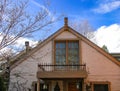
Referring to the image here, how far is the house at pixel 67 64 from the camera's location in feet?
67.9

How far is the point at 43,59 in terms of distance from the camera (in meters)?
21.4

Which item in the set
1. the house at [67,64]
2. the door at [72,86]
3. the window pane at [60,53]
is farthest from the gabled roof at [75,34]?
the door at [72,86]

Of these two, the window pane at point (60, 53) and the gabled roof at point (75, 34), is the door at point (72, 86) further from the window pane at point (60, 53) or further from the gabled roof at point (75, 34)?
the gabled roof at point (75, 34)

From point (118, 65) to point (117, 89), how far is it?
6.06 feet

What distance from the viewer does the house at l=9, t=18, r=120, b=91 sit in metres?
20.7

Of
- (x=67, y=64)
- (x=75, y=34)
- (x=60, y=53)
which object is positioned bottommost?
(x=67, y=64)

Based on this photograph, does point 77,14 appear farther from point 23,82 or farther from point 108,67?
point 23,82

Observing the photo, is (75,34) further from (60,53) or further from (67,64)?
(67,64)

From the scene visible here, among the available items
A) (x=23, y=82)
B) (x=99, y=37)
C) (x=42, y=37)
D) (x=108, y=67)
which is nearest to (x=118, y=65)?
(x=108, y=67)

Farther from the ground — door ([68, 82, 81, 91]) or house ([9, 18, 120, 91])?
house ([9, 18, 120, 91])

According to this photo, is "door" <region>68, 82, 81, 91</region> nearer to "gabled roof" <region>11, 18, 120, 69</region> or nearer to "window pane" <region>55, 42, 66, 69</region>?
"window pane" <region>55, 42, 66, 69</region>

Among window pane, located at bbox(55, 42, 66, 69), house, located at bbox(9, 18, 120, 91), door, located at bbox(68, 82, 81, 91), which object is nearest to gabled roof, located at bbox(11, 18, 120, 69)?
house, located at bbox(9, 18, 120, 91)

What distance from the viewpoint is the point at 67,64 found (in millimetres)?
21156

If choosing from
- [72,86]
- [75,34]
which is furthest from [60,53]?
[72,86]
